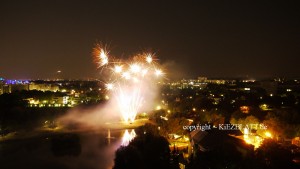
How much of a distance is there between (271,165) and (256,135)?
310cm

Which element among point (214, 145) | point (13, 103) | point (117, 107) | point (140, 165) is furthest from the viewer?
point (117, 107)

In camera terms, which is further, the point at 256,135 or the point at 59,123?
the point at 59,123

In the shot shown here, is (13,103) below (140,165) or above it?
above

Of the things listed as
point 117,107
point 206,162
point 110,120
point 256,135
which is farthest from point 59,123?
point 206,162

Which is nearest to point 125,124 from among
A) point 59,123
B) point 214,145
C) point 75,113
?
point 59,123

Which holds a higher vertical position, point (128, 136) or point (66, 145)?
point (128, 136)

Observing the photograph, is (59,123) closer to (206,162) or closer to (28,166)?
(28,166)

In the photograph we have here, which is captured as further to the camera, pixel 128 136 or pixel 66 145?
pixel 128 136

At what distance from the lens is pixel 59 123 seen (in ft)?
48.4

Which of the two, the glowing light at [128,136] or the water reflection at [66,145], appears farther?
the glowing light at [128,136]

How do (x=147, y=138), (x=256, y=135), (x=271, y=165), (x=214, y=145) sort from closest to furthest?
(x=271, y=165) < (x=214, y=145) < (x=147, y=138) < (x=256, y=135)

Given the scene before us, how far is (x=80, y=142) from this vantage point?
35.8 ft

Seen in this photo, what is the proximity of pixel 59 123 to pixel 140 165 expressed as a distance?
911 centimetres

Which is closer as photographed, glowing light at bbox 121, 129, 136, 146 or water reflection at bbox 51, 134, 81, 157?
water reflection at bbox 51, 134, 81, 157
